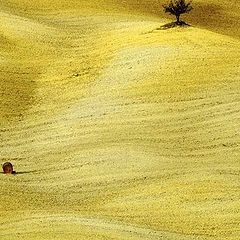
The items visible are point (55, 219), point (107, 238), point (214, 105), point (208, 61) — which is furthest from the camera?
point (208, 61)

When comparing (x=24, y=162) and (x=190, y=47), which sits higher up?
(x=190, y=47)

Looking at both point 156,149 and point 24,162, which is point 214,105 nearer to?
point 156,149

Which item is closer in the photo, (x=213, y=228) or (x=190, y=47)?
(x=213, y=228)

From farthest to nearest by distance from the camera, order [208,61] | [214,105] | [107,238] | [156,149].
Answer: [208,61]
[214,105]
[156,149]
[107,238]

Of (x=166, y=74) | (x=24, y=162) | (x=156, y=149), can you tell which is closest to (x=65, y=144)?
(x=24, y=162)

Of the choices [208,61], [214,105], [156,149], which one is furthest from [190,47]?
[156,149]

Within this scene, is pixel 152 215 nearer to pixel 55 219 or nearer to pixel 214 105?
pixel 55 219
